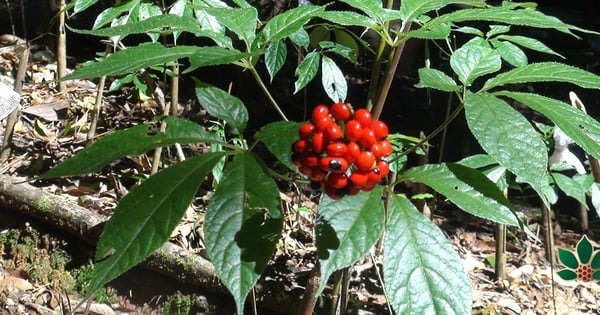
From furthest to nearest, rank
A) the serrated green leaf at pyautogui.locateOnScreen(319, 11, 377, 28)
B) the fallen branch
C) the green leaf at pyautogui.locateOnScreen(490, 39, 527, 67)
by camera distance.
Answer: the fallen branch, the green leaf at pyautogui.locateOnScreen(490, 39, 527, 67), the serrated green leaf at pyautogui.locateOnScreen(319, 11, 377, 28)

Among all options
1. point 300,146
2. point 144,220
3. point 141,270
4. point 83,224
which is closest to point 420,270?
point 300,146

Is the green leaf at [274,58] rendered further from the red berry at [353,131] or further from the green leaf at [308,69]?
the red berry at [353,131]

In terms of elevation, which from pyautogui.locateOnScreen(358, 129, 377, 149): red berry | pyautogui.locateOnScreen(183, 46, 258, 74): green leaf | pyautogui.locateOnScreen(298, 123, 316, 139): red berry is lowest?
pyautogui.locateOnScreen(298, 123, 316, 139): red berry

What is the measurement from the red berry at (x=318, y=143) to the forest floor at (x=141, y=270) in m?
1.35

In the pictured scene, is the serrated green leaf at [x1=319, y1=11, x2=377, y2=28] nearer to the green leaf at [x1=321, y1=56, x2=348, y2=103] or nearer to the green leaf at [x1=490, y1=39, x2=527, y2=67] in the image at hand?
the green leaf at [x1=321, y1=56, x2=348, y2=103]

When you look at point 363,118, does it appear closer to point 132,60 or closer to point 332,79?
point 132,60

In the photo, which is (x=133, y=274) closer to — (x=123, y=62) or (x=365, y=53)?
(x=123, y=62)

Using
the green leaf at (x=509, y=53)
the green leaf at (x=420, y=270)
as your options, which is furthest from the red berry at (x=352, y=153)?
the green leaf at (x=509, y=53)

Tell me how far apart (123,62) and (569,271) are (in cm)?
143

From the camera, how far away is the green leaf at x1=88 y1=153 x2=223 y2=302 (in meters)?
0.71

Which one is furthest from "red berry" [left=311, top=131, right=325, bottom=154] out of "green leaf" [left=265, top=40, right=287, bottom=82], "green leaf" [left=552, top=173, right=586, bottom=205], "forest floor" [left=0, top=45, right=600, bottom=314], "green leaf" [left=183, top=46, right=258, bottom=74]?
"forest floor" [left=0, top=45, right=600, bottom=314]

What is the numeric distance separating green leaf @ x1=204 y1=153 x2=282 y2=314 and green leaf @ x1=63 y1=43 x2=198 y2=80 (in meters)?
0.18

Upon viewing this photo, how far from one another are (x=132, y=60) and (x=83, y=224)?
155 centimetres

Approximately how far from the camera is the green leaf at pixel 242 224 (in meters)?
0.73
